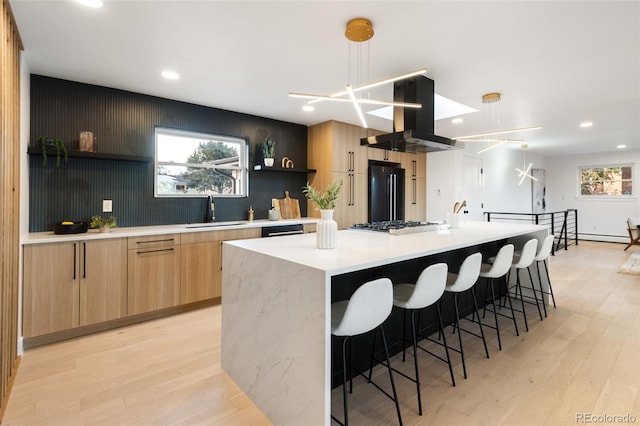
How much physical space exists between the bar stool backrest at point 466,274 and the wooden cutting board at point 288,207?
3.06m

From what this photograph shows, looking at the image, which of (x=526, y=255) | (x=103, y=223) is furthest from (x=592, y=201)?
(x=103, y=223)

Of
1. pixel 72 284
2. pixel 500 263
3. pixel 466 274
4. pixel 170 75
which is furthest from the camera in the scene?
pixel 170 75

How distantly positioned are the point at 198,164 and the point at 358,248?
2.96m

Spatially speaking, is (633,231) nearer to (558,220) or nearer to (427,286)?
(558,220)

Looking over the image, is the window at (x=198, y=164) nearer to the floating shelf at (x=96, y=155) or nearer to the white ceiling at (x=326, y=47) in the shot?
the floating shelf at (x=96, y=155)

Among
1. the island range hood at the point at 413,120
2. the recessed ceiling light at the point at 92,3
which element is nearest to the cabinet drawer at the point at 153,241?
the recessed ceiling light at the point at 92,3

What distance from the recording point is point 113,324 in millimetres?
3152

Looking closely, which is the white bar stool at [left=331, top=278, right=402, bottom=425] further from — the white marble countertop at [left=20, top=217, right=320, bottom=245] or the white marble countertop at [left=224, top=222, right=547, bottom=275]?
the white marble countertop at [left=20, top=217, right=320, bottom=245]

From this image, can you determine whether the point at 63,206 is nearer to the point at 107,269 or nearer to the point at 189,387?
the point at 107,269

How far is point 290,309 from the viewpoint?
5.57 feet

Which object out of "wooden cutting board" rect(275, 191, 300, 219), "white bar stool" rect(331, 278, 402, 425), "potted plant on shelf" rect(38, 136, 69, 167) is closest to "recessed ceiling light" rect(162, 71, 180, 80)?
"potted plant on shelf" rect(38, 136, 69, 167)

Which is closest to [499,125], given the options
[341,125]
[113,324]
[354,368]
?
[341,125]

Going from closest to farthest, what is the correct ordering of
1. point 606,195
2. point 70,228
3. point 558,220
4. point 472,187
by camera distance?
point 70,228, point 472,187, point 606,195, point 558,220

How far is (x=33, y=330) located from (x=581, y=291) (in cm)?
605
